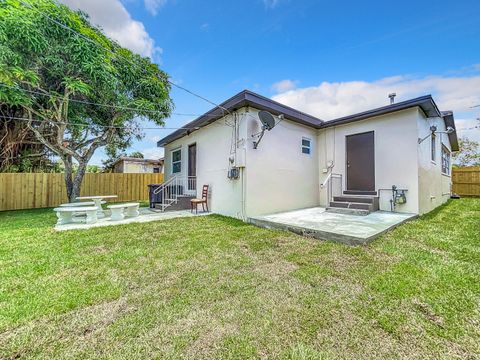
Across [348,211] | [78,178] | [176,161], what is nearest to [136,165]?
[176,161]

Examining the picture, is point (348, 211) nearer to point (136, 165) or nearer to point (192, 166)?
point (192, 166)

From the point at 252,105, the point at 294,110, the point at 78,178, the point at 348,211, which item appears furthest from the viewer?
the point at 78,178

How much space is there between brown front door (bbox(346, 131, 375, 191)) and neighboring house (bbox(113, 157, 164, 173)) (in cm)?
1601

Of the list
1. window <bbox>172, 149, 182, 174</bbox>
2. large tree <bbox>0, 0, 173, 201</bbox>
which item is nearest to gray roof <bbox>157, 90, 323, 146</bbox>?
window <bbox>172, 149, 182, 174</bbox>

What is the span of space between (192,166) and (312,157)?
508cm

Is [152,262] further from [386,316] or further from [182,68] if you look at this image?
[182,68]

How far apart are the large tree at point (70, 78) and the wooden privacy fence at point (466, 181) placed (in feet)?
57.5

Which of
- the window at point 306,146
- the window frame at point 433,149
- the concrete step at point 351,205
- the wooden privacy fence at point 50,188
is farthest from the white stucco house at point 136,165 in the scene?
the window frame at point 433,149

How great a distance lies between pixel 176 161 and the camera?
11.0 metres

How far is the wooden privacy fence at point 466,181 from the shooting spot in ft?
41.2

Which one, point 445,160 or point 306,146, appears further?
point 445,160

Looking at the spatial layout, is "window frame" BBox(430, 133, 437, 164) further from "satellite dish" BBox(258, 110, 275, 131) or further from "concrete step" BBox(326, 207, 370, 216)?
"satellite dish" BBox(258, 110, 275, 131)

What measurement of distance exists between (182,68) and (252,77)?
2.67 meters

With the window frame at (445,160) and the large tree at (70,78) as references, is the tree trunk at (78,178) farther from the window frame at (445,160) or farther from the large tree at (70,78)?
the window frame at (445,160)
